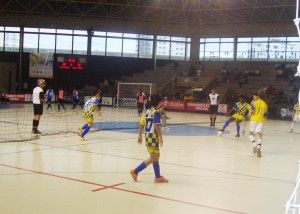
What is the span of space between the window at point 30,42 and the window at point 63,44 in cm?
199

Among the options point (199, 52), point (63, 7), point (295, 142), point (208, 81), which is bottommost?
point (295, 142)

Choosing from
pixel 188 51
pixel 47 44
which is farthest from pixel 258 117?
pixel 47 44

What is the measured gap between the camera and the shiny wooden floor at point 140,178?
7250mm

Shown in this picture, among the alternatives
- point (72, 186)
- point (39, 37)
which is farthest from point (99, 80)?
point (72, 186)

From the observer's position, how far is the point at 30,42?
1713 inches

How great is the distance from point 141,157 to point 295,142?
8.09 m

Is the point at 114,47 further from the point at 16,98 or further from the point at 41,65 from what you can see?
the point at 16,98

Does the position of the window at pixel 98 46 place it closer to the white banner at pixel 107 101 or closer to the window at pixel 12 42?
the white banner at pixel 107 101

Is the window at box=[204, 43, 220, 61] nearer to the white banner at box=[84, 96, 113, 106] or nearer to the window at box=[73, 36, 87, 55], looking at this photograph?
the white banner at box=[84, 96, 113, 106]

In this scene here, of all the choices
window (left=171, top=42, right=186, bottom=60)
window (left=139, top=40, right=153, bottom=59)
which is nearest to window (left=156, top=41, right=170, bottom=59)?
window (left=171, top=42, right=186, bottom=60)

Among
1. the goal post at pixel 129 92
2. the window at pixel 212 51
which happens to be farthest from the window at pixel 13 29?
the window at pixel 212 51

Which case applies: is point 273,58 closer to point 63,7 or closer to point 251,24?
point 251,24

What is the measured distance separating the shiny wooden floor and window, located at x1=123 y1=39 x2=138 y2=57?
3058 centimetres

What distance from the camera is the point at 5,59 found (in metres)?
42.8
